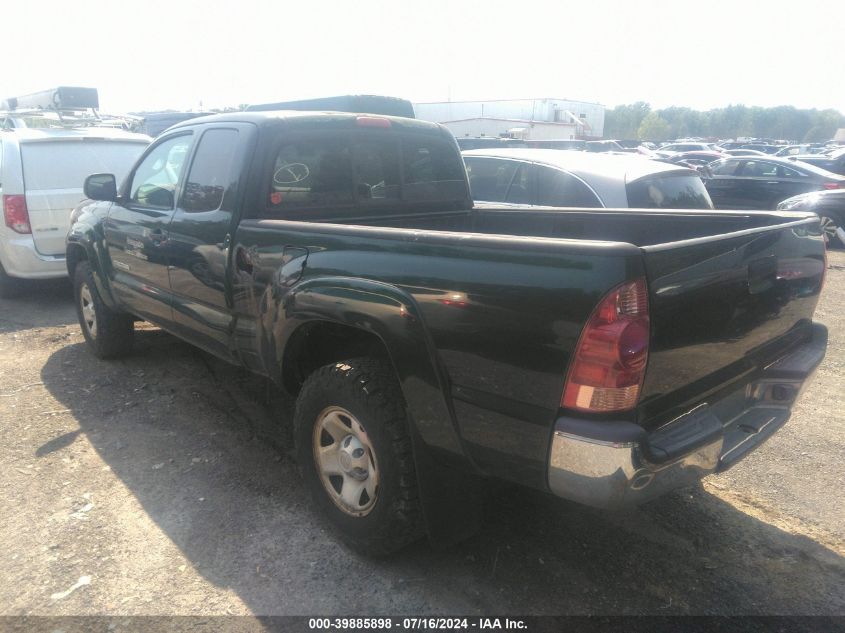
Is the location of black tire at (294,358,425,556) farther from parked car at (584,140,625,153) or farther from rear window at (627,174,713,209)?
parked car at (584,140,625,153)

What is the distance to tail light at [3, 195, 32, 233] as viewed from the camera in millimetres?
6613

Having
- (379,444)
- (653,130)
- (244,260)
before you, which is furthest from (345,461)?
(653,130)

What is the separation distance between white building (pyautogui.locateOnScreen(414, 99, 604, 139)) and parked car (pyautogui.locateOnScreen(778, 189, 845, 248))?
79.7 feet

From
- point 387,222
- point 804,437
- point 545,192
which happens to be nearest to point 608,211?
point 387,222

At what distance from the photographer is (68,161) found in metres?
6.98

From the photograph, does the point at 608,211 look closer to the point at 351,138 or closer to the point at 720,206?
the point at 351,138

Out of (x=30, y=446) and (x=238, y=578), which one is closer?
(x=238, y=578)

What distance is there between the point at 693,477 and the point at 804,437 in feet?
7.23

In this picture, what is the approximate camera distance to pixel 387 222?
3961 mm

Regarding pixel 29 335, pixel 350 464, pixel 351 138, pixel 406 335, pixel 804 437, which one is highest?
pixel 351 138

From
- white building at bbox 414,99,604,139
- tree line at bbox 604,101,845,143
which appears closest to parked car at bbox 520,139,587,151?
white building at bbox 414,99,604,139

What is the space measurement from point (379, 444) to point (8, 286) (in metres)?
6.73

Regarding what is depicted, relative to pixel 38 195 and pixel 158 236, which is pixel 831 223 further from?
pixel 38 195

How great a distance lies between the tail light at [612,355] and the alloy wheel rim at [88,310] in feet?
14.8
